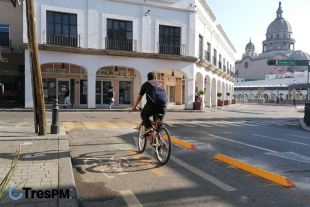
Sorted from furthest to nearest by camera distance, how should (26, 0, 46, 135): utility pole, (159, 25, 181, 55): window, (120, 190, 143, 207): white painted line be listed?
(159, 25, 181, 55): window < (26, 0, 46, 135): utility pole < (120, 190, 143, 207): white painted line

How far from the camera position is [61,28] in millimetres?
20078

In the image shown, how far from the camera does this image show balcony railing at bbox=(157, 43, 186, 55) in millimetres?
22766

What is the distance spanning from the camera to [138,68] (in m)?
22.2

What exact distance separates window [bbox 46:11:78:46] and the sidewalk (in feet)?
46.1

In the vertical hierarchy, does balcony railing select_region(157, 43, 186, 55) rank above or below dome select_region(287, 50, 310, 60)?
below

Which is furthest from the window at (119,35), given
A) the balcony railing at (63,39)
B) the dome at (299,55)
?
the dome at (299,55)

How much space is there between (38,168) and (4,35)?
21.2 m

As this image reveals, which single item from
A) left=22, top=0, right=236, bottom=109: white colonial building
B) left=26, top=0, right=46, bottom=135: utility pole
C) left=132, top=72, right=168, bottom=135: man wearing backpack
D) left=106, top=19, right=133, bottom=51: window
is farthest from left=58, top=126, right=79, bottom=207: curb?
left=106, top=19, right=133, bottom=51: window

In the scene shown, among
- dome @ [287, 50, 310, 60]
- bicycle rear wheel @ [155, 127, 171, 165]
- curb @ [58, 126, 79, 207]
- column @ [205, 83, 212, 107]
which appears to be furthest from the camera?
dome @ [287, 50, 310, 60]

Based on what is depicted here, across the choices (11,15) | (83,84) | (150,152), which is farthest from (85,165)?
(11,15)

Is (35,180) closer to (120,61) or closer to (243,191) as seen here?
(243,191)

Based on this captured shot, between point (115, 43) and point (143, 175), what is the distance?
17.8 m

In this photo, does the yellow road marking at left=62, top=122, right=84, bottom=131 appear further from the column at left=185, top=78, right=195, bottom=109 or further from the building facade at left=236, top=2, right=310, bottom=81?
the building facade at left=236, top=2, right=310, bottom=81

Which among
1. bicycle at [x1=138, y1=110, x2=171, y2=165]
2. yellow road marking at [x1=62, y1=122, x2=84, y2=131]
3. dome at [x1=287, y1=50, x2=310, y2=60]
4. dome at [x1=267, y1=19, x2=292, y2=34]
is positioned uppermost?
dome at [x1=267, y1=19, x2=292, y2=34]
